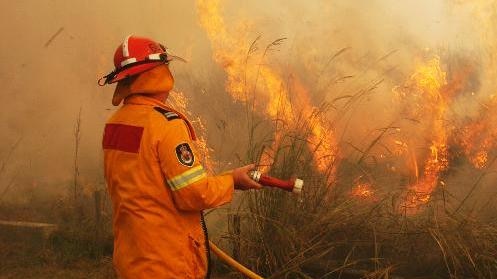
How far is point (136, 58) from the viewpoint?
9.00 ft

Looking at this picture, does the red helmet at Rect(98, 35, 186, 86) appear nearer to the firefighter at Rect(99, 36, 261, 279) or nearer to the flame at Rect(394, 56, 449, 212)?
the firefighter at Rect(99, 36, 261, 279)

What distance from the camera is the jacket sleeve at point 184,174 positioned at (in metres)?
2.51

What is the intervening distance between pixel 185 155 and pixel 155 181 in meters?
0.19

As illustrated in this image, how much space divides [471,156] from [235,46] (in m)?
2.88

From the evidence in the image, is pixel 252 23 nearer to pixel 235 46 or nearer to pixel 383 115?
pixel 235 46

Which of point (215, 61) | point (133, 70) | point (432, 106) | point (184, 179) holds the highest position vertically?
point (133, 70)

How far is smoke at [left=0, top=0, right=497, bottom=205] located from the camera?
6.10 m

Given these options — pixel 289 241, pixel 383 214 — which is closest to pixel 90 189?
pixel 289 241

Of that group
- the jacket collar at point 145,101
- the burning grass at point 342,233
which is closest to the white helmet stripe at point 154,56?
the jacket collar at point 145,101

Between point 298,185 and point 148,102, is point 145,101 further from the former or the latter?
point 298,185

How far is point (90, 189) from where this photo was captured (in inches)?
250

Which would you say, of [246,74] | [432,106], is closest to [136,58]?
[246,74]

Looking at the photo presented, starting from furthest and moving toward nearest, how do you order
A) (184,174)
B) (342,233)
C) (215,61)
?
1. (215,61)
2. (342,233)
3. (184,174)

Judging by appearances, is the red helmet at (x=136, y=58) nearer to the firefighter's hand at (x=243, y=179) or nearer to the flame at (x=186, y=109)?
the firefighter's hand at (x=243, y=179)
